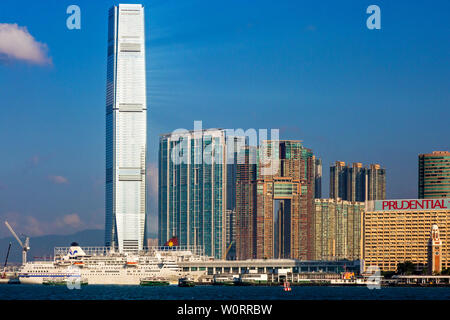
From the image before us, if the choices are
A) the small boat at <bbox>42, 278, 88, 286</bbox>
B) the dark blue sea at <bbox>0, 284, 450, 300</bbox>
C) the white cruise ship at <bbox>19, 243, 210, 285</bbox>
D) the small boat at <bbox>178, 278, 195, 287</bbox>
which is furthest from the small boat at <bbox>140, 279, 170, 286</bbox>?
the dark blue sea at <bbox>0, 284, 450, 300</bbox>

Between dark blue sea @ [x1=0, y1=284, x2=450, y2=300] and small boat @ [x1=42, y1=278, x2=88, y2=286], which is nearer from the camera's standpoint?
dark blue sea @ [x1=0, y1=284, x2=450, y2=300]

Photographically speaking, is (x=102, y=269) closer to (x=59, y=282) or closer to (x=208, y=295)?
(x=59, y=282)

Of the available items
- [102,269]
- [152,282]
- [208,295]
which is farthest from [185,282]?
[208,295]

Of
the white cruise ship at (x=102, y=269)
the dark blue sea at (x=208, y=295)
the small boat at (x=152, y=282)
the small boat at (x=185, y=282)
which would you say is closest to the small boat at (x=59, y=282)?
the white cruise ship at (x=102, y=269)

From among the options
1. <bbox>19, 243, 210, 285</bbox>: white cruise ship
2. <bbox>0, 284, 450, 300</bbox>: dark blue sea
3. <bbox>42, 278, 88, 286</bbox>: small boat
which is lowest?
<bbox>42, 278, 88, 286</bbox>: small boat

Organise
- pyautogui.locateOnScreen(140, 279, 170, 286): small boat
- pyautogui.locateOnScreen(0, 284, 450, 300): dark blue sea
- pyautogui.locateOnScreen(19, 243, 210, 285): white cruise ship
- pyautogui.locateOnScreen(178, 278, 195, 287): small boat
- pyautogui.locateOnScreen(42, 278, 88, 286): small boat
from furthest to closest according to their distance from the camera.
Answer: pyautogui.locateOnScreen(19, 243, 210, 285): white cruise ship, pyautogui.locateOnScreen(42, 278, 88, 286): small boat, pyautogui.locateOnScreen(140, 279, 170, 286): small boat, pyautogui.locateOnScreen(178, 278, 195, 287): small boat, pyautogui.locateOnScreen(0, 284, 450, 300): dark blue sea

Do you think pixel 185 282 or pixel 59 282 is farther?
pixel 59 282

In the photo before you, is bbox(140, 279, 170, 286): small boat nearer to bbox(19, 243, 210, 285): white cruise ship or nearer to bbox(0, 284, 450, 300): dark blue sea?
bbox(19, 243, 210, 285): white cruise ship
